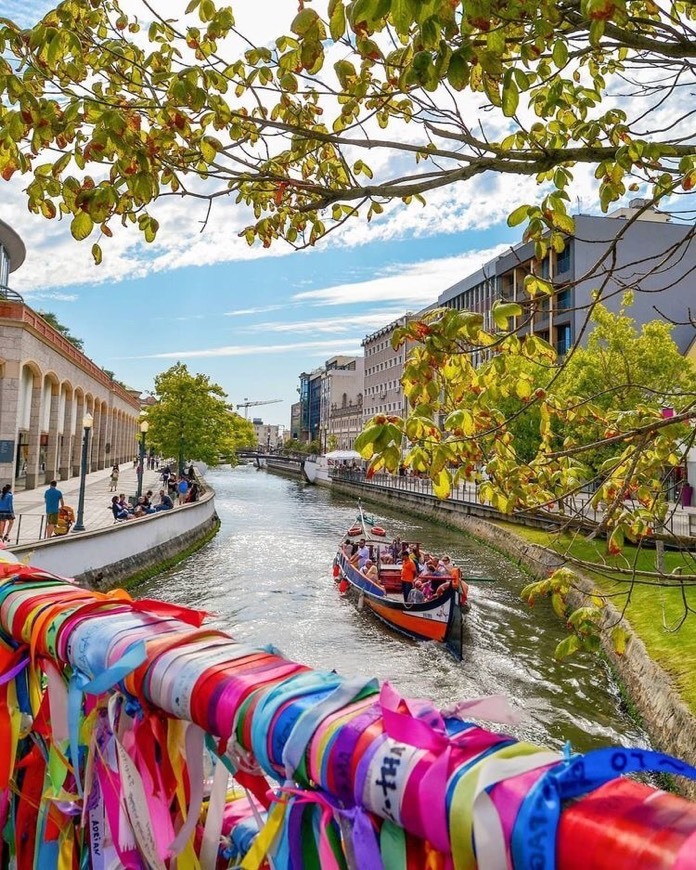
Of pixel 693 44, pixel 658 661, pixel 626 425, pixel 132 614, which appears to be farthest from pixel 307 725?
pixel 658 661

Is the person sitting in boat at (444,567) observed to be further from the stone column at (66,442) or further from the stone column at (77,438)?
the stone column at (77,438)

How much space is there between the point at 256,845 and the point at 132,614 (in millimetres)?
799

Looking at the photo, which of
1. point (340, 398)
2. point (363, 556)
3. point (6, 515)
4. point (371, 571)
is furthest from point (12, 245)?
point (340, 398)

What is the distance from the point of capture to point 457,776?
0.95 metres

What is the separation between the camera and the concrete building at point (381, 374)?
83831mm

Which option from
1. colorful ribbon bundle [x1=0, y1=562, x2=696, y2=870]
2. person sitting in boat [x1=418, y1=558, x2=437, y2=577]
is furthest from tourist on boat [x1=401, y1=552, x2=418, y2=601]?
colorful ribbon bundle [x1=0, y1=562, x2=696, y2=870]

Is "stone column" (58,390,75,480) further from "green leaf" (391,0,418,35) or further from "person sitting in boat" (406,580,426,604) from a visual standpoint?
"green leaf" (391,0,418,35)

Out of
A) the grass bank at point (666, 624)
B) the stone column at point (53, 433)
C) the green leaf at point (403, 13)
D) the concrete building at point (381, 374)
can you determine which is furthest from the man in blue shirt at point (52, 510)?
the concrete building at point (381, 374)

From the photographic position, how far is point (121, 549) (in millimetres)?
19250

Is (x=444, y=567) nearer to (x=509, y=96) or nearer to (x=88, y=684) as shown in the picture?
(x=509, y=96)

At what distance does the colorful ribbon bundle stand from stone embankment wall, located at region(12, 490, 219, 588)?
33.3 ft

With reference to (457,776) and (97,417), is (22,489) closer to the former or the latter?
(97,417)

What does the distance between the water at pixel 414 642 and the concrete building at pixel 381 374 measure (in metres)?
53.1

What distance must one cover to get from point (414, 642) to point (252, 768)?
15.8 m
